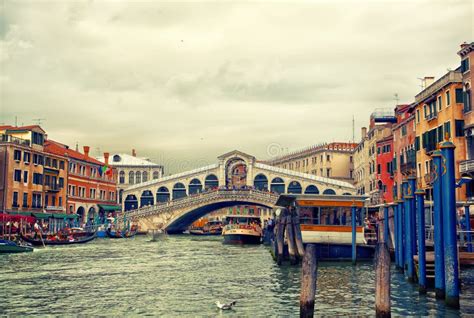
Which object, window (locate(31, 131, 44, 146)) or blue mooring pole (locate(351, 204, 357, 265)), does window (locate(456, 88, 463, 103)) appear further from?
window (locate(31, 131, 44, 146))

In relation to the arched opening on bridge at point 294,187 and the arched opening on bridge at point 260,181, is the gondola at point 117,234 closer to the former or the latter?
the arched opening on bridge at point 260,181

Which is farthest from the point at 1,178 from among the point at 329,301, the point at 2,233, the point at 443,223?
the point at 443,223

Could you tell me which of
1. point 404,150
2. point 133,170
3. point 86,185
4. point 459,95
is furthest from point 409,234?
point 133,170

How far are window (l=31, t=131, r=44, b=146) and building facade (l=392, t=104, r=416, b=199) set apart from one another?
26.6m

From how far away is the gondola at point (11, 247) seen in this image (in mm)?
29047

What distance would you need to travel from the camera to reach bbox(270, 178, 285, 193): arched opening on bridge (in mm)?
64125

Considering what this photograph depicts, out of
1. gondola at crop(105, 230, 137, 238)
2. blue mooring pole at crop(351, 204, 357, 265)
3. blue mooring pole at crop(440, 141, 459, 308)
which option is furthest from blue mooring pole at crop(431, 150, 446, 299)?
gondola at crop(105, 230, 137, 238)

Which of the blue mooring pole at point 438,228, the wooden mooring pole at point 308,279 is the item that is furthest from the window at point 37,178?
the blue mooring pole at point 438,228

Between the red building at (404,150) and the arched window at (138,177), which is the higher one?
the arched window at (138,177)

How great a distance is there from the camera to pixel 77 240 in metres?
39.4

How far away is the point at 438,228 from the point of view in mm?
11898

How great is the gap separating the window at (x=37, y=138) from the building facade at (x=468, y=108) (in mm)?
30587

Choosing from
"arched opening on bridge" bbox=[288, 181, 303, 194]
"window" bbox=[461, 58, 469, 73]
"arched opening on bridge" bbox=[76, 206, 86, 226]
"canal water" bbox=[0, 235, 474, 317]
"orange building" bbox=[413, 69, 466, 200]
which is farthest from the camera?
"arched opening on bridge" bbox=[288, 181, 303, 194]

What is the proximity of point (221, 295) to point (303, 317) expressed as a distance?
4862 millimetres
